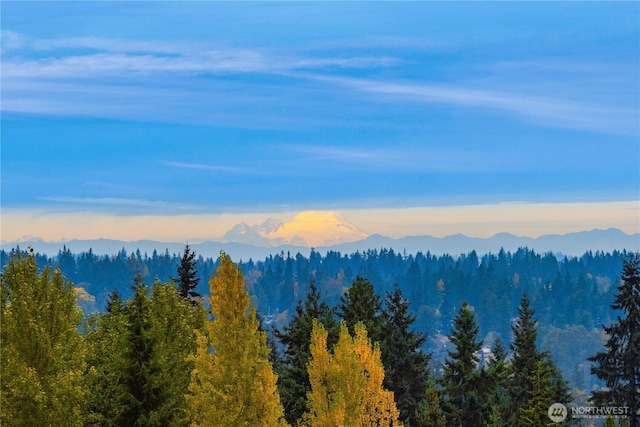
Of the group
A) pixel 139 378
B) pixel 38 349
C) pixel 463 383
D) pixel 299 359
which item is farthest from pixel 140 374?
pixel 463 383

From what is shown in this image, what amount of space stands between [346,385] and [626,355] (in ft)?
61.0

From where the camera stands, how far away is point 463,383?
49.9m

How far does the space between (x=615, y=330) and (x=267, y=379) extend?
23552 millimetres

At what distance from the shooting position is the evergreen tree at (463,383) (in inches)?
1949

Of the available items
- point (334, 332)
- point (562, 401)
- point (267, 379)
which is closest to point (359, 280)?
point (334, 332)

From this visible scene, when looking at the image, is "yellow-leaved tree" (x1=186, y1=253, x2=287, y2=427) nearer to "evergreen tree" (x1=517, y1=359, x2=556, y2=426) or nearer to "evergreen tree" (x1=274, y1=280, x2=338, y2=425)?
"evergreen tree" (x1=274, y1=280, x2=338, y2=425)

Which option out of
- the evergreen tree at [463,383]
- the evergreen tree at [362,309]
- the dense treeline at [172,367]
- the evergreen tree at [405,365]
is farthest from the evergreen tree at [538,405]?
the evergreen tree at [362,309]

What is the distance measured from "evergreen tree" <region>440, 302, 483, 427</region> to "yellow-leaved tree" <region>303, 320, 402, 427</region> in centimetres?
833

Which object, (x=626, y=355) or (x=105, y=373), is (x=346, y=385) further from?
(x=626, y=355)

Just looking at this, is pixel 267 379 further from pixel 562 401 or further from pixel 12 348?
pixel 562 401

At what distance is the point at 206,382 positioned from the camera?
33.0 metres

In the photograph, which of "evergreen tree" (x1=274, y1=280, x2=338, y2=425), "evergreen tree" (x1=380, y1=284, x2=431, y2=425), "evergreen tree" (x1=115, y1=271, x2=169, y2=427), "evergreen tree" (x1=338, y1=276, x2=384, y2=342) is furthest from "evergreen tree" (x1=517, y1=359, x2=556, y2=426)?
"evergreen tree" (x1=115, y1=271, x2=169, y2=427)

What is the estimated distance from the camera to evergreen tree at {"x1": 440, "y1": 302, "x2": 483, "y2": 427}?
4950cm

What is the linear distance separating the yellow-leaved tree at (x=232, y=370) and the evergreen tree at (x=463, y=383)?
18.4 m
